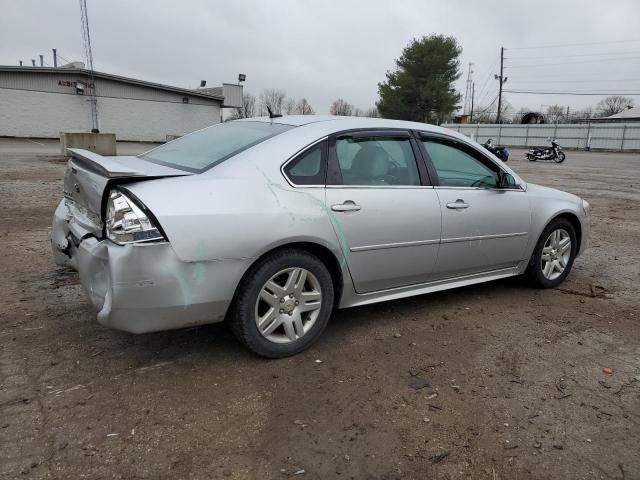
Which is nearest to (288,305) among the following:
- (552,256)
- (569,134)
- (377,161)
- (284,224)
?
(284,224)

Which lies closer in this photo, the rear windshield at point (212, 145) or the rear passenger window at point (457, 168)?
the rear windshield at point (212, 145)

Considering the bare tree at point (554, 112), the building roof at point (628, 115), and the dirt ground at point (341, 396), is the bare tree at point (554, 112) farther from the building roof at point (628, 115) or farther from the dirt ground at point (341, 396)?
the dirt ground at point (341, 396)

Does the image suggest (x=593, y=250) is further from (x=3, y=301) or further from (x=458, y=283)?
(x=3, y=301)

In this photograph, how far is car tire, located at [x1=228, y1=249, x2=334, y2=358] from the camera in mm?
2938

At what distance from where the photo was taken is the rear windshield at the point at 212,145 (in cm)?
322

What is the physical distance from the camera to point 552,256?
4688 mm

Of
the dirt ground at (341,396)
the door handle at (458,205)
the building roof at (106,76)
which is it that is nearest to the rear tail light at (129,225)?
the dirt ground at (341,396)

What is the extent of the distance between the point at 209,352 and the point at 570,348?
245 cm

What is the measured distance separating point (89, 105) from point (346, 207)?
34.5m

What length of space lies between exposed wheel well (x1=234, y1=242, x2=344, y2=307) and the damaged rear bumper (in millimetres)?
198

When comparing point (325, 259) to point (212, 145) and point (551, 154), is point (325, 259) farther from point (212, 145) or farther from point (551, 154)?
point (551, 154)

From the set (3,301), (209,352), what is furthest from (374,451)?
(3,301)

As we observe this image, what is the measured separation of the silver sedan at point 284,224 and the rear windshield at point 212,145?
0.02m

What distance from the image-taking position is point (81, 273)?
2.97 m
